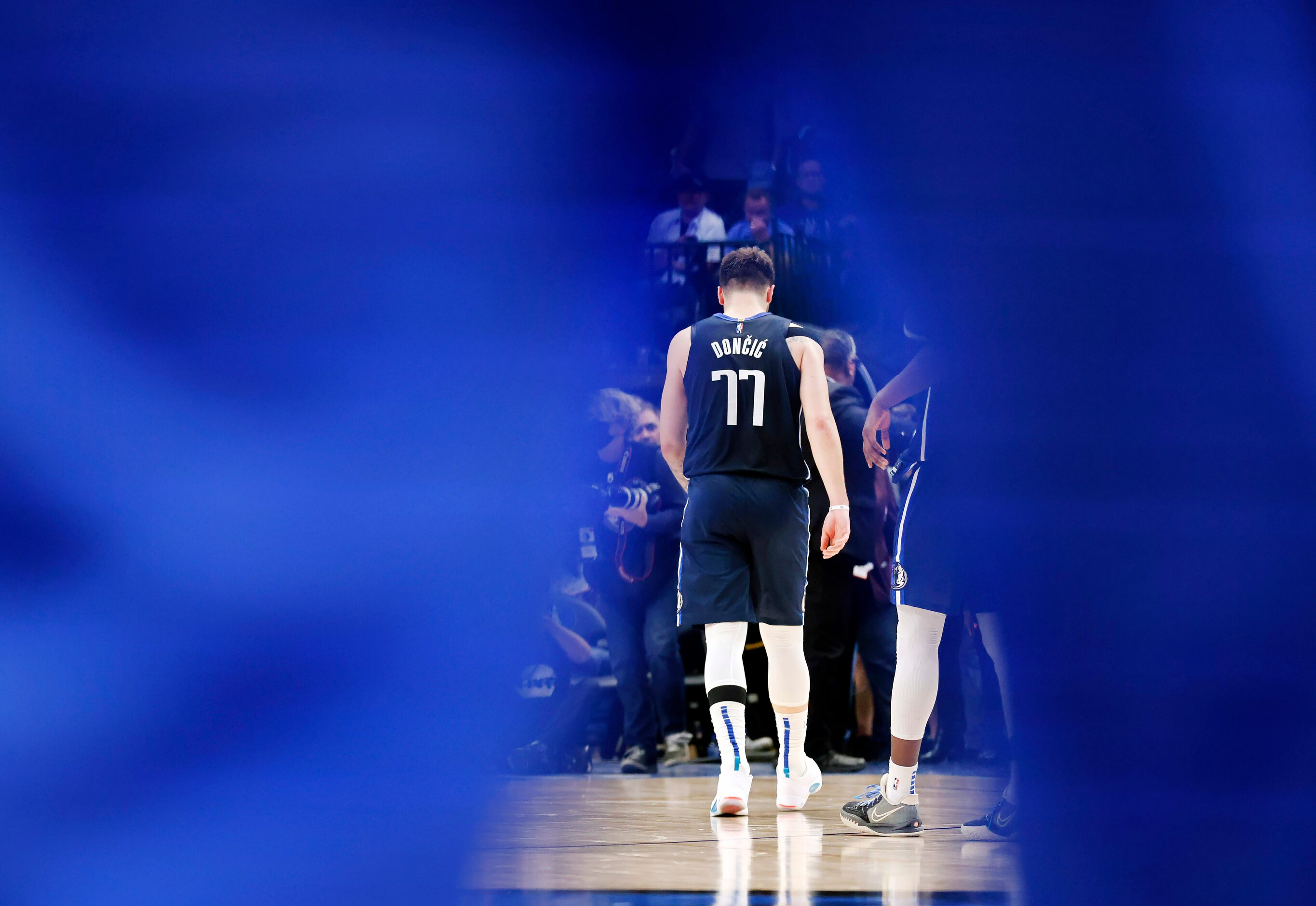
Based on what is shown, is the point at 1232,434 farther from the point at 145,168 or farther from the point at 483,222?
the point at 145,168

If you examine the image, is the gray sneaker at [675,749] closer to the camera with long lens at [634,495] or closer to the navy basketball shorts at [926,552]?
the camera with long lens at [634,495]

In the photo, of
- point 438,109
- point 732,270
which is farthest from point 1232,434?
point 438,109

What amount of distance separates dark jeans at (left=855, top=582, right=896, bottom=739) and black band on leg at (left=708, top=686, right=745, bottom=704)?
0.90 metres

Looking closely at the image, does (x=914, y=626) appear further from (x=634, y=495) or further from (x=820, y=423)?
(x=634, y=495)

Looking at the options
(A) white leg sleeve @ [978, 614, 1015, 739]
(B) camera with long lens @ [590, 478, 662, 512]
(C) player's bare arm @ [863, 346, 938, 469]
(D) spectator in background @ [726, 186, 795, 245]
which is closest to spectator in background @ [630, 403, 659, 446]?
(B) camera with long lens @ [590, 478, 662, 512]

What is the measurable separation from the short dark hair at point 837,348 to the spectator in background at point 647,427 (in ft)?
1.55

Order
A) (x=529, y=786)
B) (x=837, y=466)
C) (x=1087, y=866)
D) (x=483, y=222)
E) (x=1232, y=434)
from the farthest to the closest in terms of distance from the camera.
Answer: (x=837, y=466) < (x=529, y=786) < (x=483, y=222) < (x=1232, y=434) < (x=1087, y=866)

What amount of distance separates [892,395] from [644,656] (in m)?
1.28

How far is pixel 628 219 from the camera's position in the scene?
2.47 metres

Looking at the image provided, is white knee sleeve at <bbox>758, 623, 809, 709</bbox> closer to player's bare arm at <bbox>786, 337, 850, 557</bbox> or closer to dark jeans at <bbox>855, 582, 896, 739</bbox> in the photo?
player's bare arm at <bbox>786, 337, 850, 557</bbox>

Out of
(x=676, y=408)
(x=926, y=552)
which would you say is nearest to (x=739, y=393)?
(x=676, y=408)

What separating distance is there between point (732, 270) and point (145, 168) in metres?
1.23

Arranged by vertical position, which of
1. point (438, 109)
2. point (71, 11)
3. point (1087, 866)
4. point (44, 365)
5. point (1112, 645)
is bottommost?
point (1087, 866)

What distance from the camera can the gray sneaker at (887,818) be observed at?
241 cm
